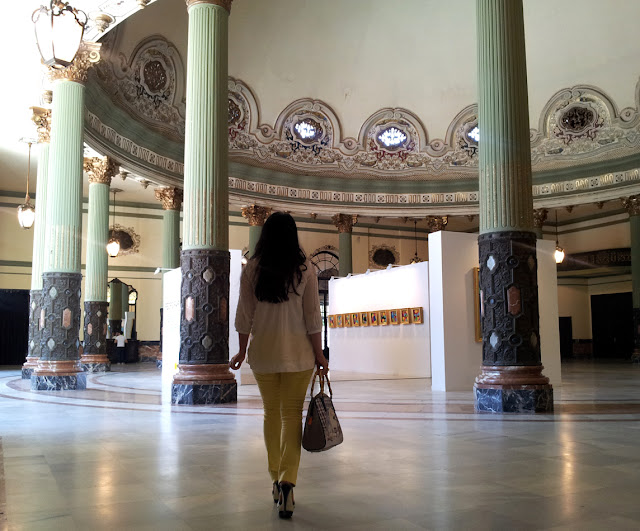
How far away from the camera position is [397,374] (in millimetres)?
16438

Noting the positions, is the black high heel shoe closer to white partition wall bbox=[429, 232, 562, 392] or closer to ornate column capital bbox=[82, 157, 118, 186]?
white partition wall bbox=[429, 232, 562, 392]

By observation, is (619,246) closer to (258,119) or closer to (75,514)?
(258,119)

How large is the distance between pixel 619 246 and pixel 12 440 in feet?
80.9

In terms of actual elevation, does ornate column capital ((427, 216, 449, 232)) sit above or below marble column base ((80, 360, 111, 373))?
above

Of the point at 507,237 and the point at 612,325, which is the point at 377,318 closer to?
the point at 507,237

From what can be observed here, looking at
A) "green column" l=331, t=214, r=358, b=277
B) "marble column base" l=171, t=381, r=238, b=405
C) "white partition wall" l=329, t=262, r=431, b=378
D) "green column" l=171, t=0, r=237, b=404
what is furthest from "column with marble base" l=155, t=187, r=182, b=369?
"marble column base" l=171, t=381, r=238, b=405

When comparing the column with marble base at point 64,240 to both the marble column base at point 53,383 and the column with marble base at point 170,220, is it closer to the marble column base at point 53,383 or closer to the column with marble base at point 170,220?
the marble column base at point 53,383

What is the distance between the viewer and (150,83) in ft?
59.6

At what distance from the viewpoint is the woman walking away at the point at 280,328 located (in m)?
3.69

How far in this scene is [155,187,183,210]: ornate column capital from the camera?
20000 millimetres

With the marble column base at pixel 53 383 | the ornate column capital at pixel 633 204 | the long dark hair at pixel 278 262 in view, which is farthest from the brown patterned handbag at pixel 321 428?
the ornate column capital at pixel 633 204

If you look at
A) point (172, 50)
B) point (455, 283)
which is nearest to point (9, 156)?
point (172, 50)

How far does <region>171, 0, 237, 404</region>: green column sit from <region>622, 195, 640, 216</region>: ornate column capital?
16156 millimetres

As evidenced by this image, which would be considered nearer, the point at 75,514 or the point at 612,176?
the point at 75,514
